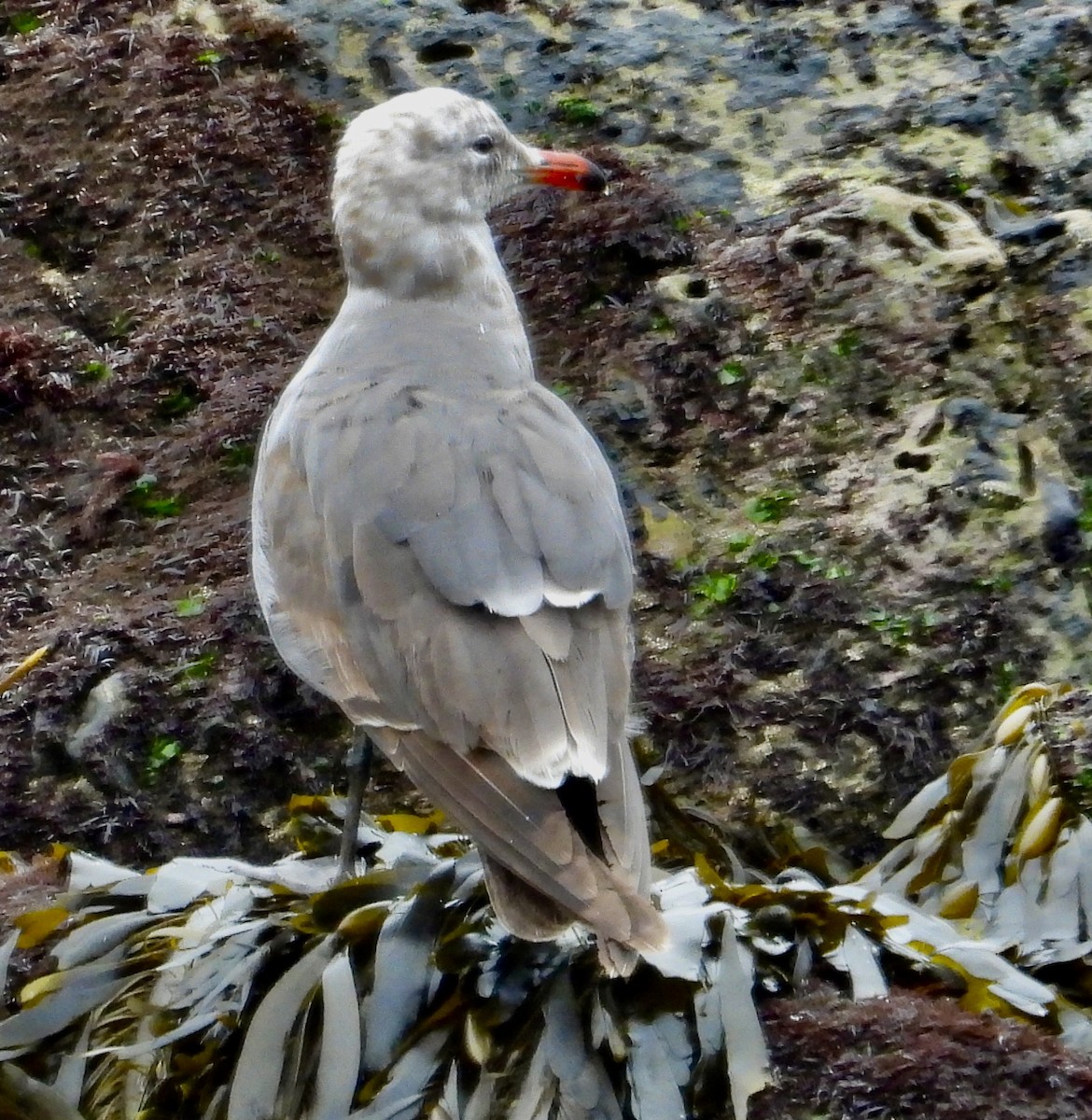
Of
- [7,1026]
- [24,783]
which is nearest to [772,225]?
[24,783]

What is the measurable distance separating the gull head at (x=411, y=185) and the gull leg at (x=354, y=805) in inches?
46.2

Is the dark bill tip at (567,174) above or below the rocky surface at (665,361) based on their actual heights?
above

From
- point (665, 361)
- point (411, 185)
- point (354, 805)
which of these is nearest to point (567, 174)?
point (411, 185)

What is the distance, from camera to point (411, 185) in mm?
3844

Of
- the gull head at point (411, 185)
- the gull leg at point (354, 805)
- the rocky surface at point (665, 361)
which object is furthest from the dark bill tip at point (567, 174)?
the gull leg at point (354, 805)

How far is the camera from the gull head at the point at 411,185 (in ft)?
12.6

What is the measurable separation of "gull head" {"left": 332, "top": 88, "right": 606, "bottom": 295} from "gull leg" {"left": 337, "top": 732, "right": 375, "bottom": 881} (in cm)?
117

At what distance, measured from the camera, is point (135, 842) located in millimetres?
4242

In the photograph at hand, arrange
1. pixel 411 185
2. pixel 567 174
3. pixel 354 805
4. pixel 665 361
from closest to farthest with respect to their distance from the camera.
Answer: pixel 354 805 < pixel 411 185 < pixel 567 174 < pixel 665 361

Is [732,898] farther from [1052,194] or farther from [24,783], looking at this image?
[1052,194]

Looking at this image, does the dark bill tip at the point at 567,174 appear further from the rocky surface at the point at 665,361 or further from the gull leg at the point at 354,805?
the gull leg at the point at 354,805

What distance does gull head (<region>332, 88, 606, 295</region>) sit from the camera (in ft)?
12.6

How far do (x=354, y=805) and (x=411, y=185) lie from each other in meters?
1.52

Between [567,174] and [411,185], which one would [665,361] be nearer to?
[567,174]
